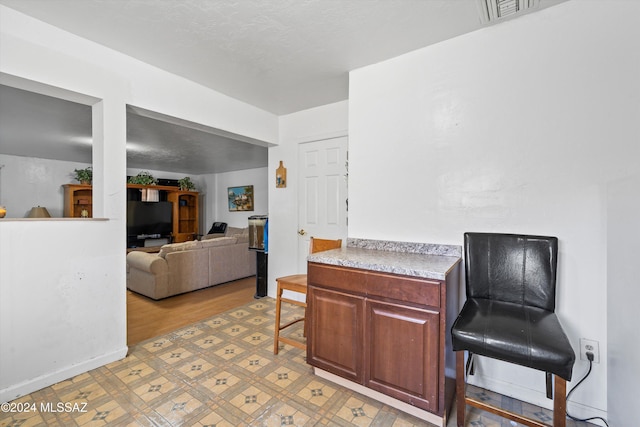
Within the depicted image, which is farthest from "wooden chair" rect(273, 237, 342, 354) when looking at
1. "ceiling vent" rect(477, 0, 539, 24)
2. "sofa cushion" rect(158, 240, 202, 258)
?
"sofa cushion" rect(158, 240, 202, 258)

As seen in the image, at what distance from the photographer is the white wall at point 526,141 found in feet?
5.08

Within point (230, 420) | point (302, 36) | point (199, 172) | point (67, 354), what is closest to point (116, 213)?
point (67, 354)

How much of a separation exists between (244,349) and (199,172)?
6.78 metres

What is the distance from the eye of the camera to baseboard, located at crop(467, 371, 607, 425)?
5.19 feet

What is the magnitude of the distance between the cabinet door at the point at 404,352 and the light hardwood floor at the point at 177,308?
7.16 feet

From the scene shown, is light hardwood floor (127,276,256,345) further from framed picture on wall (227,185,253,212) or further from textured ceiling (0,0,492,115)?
framed picture on wall (227,185,253,212)

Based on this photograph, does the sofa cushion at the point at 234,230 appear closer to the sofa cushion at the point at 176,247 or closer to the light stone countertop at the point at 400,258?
the sofa cushion at the point at 176,247

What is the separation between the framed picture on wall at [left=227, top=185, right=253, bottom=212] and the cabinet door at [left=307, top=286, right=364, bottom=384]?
5630 mm

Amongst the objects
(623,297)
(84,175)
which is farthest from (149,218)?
(623,297)

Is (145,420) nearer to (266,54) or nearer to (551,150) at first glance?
(266,54)

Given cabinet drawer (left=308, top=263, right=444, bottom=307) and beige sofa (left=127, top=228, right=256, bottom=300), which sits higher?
cabinet drawer (left=308, top=263, right=444, bottom=307)

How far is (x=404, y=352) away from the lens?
1.55 meters

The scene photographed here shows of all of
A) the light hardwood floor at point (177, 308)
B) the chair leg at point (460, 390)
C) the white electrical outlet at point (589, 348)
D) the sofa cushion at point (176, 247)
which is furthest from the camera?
the sofa cushion at point (176, 247)

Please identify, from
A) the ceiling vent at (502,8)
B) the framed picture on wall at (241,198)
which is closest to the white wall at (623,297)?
the ceiling vent at (502,8)
